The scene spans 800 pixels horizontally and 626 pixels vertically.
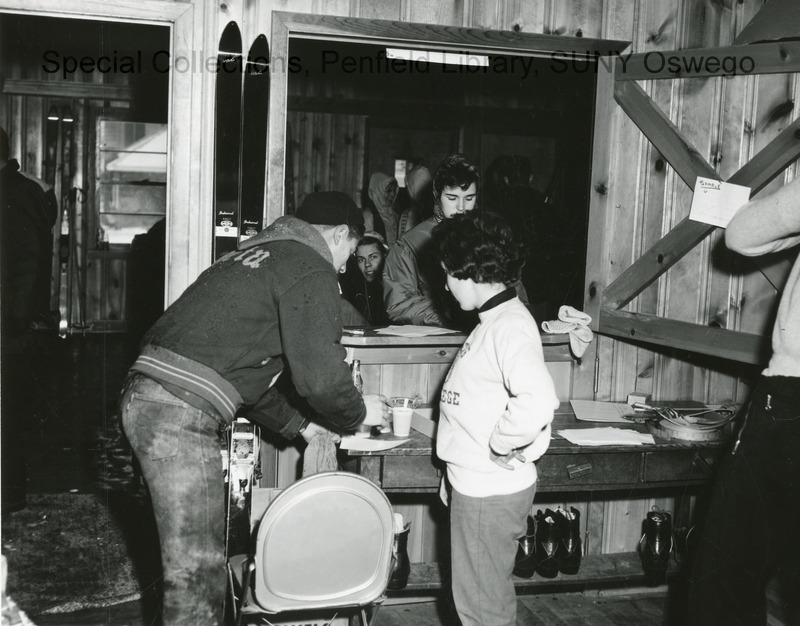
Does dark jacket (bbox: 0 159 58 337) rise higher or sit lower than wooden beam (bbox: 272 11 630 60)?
lower

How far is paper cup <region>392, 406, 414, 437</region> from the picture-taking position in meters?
3.05

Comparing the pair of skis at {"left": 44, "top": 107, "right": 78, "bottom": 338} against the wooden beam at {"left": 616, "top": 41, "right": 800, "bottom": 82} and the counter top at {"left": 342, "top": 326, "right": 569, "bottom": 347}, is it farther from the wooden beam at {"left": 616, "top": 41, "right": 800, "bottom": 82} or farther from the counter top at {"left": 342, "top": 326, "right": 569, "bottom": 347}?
Result: the wooden beam at {"left": 616, "top": 41, "right": 800, "bottom": 82}

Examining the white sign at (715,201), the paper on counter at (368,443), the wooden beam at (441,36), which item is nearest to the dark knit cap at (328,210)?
the paper on counter at (368,443)

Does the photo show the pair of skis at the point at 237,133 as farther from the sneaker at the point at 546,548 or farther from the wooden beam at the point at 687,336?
the sneaker at the point at 546,548

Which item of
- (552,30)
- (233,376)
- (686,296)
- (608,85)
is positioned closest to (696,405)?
(686,296)

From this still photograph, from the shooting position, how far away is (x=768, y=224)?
222 centimetres

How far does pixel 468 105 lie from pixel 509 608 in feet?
23.8

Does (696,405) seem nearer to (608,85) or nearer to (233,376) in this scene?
(608,85)

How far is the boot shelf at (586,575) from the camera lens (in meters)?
3.27

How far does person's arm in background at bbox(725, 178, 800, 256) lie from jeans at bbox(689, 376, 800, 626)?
16.2 inches

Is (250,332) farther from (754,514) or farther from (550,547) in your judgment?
(550,547)

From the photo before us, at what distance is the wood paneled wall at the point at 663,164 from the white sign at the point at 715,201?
101 millimetres

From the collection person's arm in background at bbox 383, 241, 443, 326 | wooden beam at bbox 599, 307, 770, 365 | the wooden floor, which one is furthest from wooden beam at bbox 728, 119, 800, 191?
the wooden floor

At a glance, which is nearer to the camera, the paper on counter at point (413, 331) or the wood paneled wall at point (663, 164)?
the wood paneled wall at point (663, 164)
